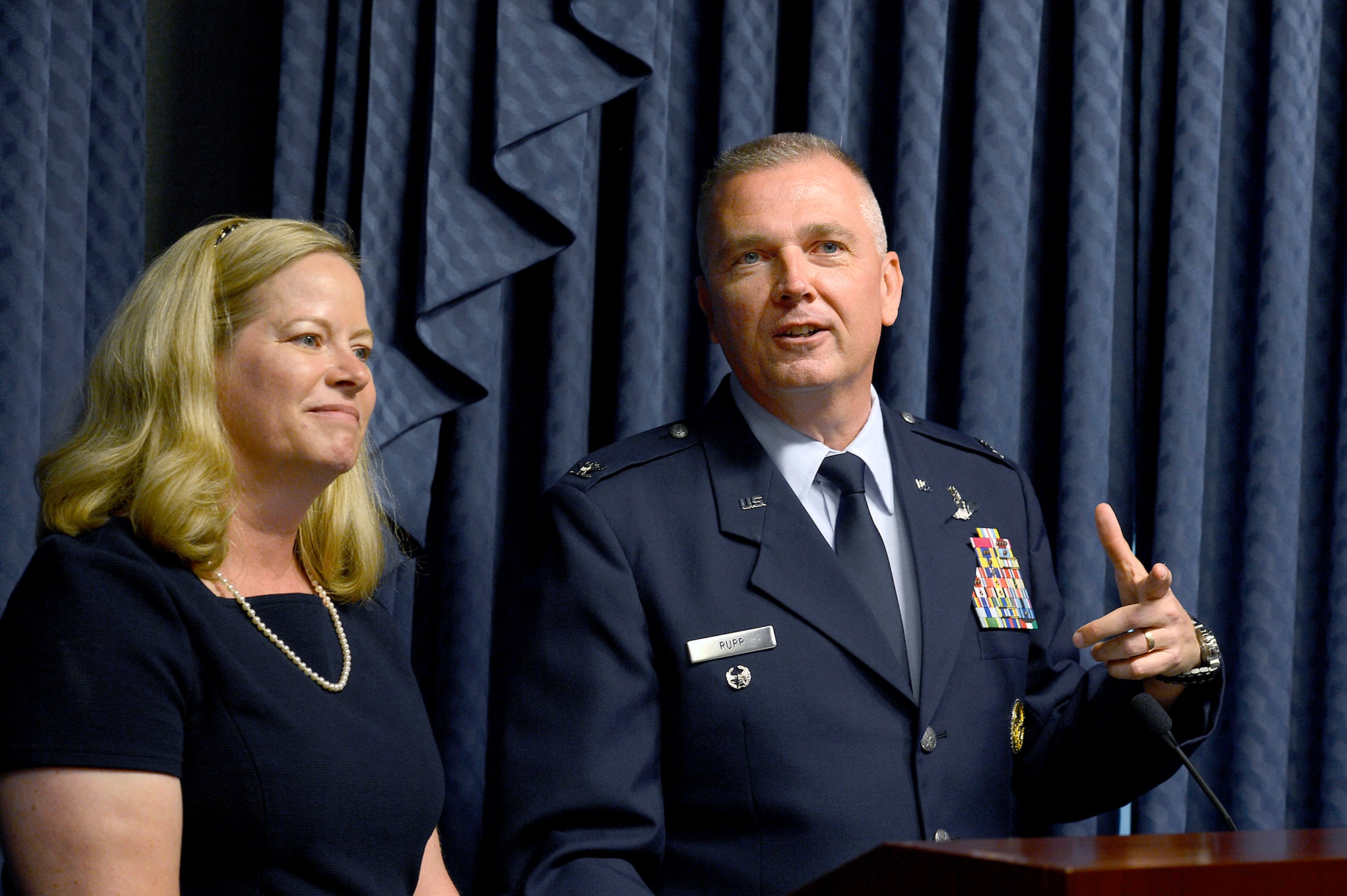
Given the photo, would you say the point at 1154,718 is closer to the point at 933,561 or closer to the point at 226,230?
the point at 933,561

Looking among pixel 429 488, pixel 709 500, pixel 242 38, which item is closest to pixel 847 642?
pixel 709 500

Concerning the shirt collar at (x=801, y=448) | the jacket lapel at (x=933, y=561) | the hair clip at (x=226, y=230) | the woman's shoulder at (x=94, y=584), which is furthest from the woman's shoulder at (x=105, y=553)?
the jacket lapel at (x=933, y=561)

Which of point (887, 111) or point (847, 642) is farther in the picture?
point (887, 111)

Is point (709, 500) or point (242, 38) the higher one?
point (242, 38)

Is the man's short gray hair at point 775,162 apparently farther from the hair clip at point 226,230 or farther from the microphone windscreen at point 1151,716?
the microphone windscreen at point 1151,716

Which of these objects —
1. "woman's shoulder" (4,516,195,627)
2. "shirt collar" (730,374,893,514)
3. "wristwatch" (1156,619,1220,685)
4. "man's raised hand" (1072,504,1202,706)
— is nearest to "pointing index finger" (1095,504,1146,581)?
"man's raised hand" (1072,504,1202,706)

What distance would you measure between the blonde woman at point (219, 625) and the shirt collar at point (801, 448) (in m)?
0.48

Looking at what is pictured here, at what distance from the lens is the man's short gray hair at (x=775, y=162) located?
158 cm

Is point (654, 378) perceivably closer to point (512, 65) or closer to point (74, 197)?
point (512, 65)

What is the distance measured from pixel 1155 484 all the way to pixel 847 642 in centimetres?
84

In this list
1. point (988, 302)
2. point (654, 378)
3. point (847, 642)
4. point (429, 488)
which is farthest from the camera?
point (988, 302)

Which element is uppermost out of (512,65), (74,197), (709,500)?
(512,65)

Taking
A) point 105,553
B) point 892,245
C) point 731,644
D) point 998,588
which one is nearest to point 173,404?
point 105,553

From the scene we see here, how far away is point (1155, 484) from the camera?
2010 mm
